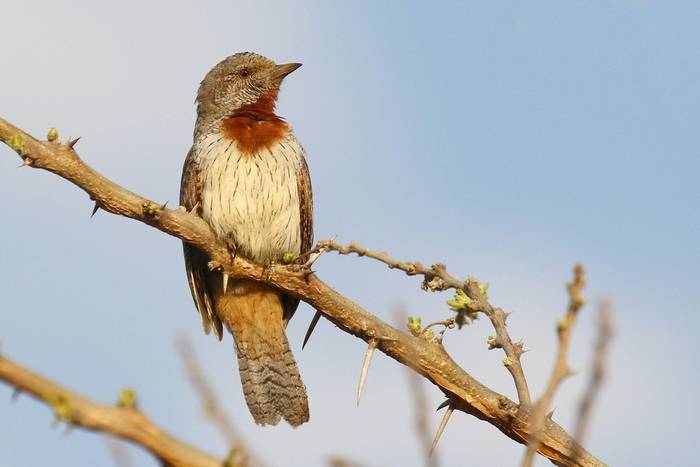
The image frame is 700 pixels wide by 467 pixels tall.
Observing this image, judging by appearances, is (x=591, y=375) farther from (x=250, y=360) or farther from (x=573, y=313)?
(x=250, y=360)

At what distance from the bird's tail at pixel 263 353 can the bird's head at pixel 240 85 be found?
1780mm

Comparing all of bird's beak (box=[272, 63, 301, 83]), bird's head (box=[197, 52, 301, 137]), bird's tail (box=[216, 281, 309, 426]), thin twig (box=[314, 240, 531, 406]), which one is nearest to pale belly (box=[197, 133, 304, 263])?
bird's tail (box=[216, 281, 309, 426])

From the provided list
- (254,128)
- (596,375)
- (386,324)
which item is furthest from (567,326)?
(254,128)

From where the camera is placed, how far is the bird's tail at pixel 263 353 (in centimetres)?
848

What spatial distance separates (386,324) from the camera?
569 cm

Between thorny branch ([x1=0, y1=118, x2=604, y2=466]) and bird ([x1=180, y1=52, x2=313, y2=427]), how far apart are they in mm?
1703

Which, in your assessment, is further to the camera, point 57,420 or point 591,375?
point 57,420

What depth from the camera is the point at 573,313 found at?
63.2 inches

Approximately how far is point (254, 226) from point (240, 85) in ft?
7.64

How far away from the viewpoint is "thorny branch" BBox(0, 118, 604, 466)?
4930 mm

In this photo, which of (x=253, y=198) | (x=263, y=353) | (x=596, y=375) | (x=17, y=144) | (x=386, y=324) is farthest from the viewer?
(x=263, y=353)

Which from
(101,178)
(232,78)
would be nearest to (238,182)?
(232,78)

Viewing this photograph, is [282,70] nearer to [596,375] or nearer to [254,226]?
[254,226]

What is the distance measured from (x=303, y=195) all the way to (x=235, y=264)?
1.56 meters
